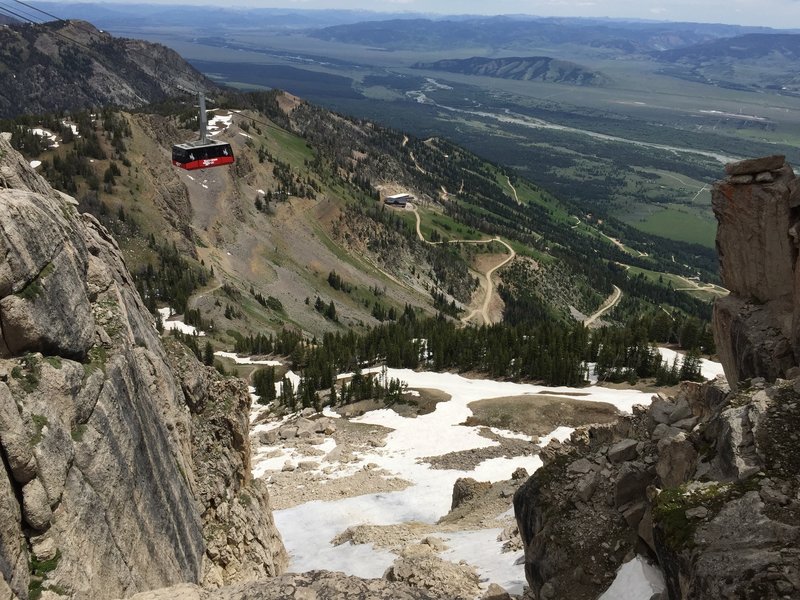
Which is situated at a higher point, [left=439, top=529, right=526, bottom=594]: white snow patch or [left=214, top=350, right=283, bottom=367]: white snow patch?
[left=439, top=529, right=526, bottom=594]: white snow patch

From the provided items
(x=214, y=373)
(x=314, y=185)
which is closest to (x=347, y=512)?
(x=214, y=373)

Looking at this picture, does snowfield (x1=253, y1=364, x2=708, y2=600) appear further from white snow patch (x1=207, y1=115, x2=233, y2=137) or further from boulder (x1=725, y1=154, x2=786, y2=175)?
white snow patch (x1=207, y1=115, x2=233, y2=137)

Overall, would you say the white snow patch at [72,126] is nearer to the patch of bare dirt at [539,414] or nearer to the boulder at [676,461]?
the patch of bare dirt at [539,414]

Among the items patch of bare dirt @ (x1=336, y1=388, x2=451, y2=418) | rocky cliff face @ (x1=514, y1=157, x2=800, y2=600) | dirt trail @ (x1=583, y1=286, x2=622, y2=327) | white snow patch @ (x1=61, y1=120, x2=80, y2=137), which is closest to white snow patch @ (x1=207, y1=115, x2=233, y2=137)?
white snow patch @ (x1=61, y1=120, x2=80, y2=137)

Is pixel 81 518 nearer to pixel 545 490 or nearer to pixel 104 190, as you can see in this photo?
pixel 545 490

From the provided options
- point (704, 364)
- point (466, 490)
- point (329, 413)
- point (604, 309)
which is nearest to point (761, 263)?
point (466, 490)

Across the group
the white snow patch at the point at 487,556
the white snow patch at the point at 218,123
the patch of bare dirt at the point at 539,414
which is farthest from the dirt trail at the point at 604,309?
the white snow patch at the point at 487,556
